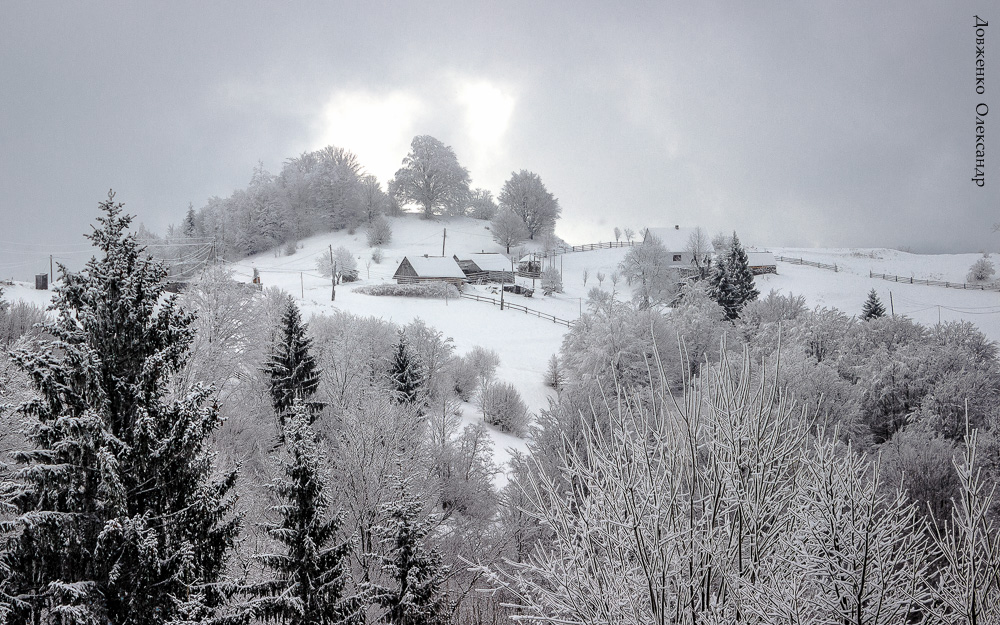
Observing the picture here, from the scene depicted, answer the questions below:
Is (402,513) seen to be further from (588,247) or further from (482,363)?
(588,247)

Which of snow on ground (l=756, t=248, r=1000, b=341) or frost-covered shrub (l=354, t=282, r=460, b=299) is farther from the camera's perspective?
frost-covered shrub (l=354, t=282, r=460, b=299)

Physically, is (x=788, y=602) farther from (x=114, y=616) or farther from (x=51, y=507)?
(x=51, y=507)

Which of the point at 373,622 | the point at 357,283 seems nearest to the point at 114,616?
the point at 373,622

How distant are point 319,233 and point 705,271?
177ft

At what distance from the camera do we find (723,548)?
530 centimetres

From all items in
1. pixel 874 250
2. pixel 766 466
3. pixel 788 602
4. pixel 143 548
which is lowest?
pixel 143 548

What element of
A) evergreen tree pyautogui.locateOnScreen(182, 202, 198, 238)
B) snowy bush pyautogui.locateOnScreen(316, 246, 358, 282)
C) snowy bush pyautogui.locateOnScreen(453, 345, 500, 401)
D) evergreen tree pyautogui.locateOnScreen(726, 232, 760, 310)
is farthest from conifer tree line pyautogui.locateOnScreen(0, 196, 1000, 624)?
evergreen tree pyautogui.locateOnScreen(182, 202, 198, 238)

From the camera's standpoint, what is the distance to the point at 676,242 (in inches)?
2699

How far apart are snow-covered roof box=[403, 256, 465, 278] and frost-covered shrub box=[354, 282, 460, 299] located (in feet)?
16.1

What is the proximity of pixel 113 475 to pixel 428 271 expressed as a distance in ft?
174

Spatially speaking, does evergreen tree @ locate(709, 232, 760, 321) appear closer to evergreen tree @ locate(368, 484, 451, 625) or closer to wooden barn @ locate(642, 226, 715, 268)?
wooden barn @ locate(642, 226, 715, 268)

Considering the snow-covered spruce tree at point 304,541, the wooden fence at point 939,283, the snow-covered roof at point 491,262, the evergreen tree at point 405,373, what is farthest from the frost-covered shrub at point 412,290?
the snow-covered spruce tree at point 304,541

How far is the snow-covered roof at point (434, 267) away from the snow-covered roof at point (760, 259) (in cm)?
3083

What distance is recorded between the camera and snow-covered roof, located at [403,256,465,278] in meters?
59.5
